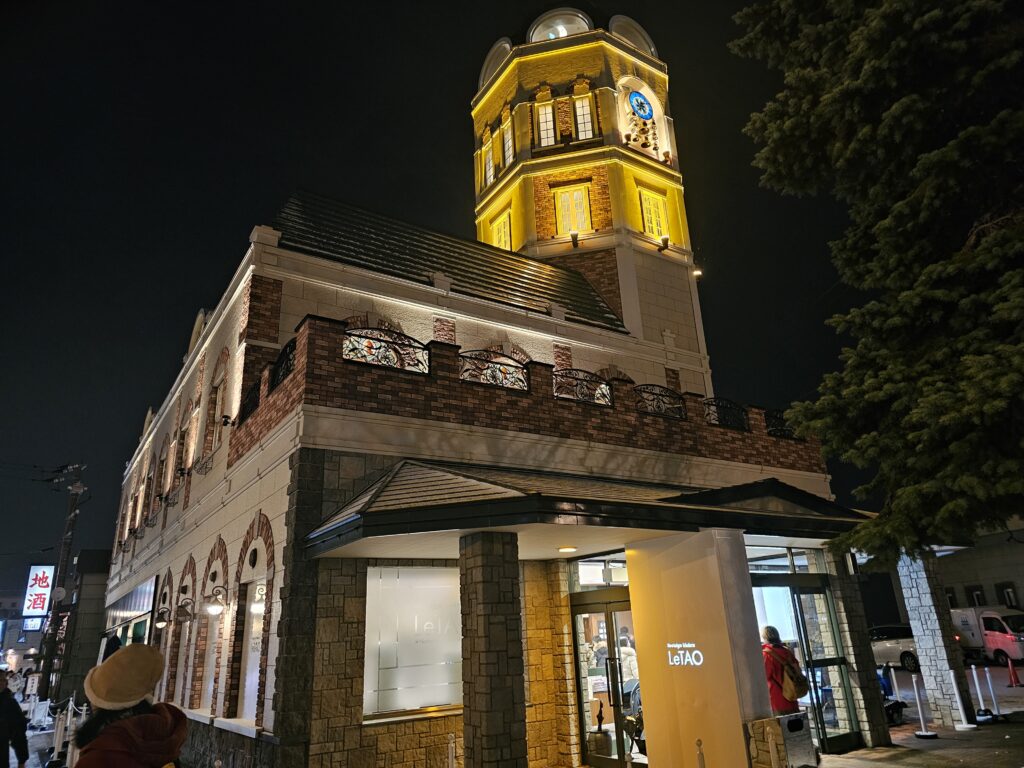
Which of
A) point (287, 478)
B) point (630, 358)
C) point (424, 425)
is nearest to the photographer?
point (287, 478)

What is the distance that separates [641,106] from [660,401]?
513 inches

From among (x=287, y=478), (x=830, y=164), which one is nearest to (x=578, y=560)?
(x=287, y=478)

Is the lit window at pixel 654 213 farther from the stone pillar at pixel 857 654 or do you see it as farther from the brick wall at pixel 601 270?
the stone pillar at pixel 857 654

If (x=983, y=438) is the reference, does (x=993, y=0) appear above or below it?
above

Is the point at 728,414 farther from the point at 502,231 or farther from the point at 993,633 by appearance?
the point at 993,633

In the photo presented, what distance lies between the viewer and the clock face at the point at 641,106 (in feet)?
74.5

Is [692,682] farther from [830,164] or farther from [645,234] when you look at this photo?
[645,234]

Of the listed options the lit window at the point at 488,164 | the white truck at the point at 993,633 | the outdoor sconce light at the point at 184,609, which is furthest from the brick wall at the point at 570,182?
the white truck at the point at 993,633

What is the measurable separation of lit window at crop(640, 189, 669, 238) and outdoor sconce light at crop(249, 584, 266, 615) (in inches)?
619

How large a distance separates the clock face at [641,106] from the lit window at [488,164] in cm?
520

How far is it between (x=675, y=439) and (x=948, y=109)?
7.79 meters

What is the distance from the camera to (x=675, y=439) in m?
13.7

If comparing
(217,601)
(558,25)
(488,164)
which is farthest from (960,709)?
(558,25)

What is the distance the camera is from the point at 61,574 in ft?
89.7
